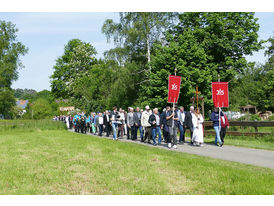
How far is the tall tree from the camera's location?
45.8 metres

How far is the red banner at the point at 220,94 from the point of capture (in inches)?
640

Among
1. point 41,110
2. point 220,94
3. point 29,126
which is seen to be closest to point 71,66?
point 29,126

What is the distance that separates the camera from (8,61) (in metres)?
47.3

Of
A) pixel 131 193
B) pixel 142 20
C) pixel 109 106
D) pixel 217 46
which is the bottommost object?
pixel 131 193

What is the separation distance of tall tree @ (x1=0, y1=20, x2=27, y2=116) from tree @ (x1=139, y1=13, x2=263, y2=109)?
23223mm

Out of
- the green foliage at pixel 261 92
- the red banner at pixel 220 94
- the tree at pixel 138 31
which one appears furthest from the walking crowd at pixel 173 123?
the green foliage at pixel 261 92

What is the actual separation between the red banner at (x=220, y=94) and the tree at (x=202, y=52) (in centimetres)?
1235

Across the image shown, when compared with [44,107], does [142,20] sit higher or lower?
higher

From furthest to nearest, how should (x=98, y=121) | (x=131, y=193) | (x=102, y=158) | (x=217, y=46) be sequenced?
(x=217, y=46), (x=98, y=121), (x=102, y=158), (x=131, y=193)

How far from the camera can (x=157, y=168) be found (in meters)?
8.82

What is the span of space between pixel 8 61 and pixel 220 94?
1535 inches

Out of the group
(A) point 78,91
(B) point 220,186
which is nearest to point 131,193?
(B) point 220,186

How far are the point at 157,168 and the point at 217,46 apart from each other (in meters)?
26.6

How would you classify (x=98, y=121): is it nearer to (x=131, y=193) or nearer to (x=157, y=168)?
(x=157, y=168)
